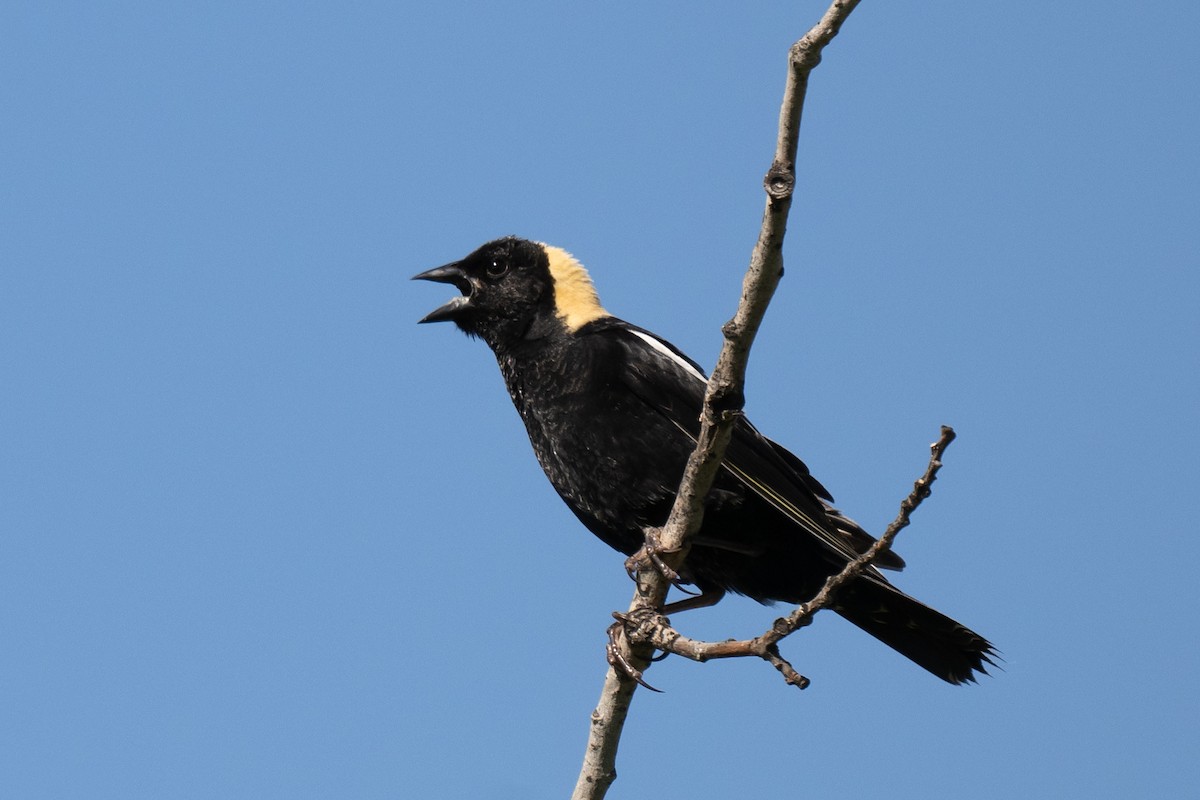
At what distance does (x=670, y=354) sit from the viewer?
5.12 m

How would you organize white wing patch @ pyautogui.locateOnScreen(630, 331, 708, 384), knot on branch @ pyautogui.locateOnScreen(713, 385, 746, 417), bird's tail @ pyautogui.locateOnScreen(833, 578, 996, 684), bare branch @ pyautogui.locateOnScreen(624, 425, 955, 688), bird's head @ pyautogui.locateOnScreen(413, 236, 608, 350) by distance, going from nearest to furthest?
bare branch @ pyautogui.locateOnScreen(624, 425, 955, 688), knot on branch @ pyautogui.locateOnScreen(713, 385, 746, 417), bird's tail @ pyautogui.locateOnScreen(833, 578, 996, 684), white wing patch @ pyautogui.locateOnScreen(630, 331, 708, 384), bird's head @ pyautogui.locateOnScreen(413, 236, 608, 350)

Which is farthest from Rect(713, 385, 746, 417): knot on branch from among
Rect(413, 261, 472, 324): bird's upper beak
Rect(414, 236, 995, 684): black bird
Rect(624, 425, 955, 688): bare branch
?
Rect(413, 261, 472, 324): bird's upper beak

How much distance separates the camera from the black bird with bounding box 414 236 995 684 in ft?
15.7

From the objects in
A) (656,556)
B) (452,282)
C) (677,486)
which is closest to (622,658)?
(656,556)

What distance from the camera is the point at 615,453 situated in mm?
4875

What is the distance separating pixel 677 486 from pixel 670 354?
1.88 feet

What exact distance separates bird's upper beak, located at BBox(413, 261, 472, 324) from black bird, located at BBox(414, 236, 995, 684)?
65 centimetres

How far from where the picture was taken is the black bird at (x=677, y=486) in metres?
4.79

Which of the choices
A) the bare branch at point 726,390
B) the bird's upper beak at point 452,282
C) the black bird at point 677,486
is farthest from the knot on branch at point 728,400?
the bird's upper beak at point 452,282

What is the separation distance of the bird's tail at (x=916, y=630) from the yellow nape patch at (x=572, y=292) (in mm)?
1557

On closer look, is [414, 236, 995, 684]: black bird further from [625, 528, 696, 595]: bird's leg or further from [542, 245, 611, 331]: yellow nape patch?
[625, 528, 696, 595]: bird's leg

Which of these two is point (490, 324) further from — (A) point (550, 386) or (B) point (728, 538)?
(B) point (728, 538)

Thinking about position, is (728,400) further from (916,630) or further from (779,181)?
(916,630)

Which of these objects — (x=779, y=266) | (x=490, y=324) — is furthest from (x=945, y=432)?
(x=490, y=324)
